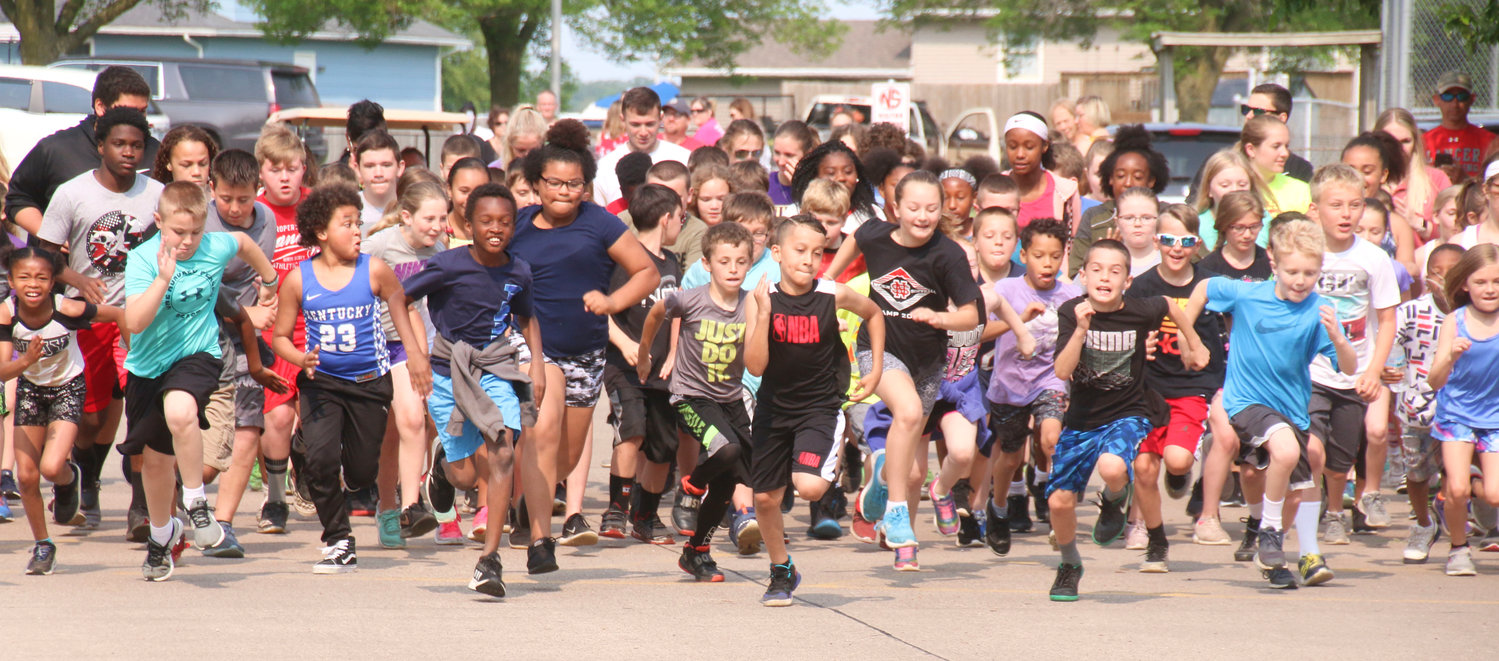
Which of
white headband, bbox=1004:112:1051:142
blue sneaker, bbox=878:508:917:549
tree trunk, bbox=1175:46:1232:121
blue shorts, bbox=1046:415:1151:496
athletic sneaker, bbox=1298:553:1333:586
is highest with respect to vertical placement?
tree trunk, bbox=1175:46:1232:121

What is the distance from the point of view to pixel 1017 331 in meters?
7.41

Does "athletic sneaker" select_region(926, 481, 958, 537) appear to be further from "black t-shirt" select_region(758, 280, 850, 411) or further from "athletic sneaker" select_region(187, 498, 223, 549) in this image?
"athletic sneaker" select_region(187, 498, 223, 549)

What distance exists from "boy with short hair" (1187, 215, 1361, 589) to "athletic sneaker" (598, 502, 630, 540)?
3029 millimetres

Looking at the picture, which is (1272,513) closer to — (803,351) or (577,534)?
(803,351)

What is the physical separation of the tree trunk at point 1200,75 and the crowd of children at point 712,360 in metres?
25.2

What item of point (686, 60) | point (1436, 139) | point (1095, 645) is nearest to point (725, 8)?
point (686, 60)

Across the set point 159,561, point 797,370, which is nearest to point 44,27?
point 159,561

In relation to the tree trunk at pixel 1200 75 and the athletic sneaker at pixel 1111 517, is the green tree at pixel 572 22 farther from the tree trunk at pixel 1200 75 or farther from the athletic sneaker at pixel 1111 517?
the athletic sneaker at pixel 1111 517

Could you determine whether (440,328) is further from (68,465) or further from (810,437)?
(68,465)

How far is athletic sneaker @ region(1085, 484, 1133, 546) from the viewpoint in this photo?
279 inches

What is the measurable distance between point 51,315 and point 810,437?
11.2 ft

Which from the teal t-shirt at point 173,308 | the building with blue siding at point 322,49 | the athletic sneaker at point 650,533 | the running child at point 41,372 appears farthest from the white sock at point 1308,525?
the building with blue siding at point 322,49

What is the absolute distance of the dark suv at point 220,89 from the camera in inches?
967

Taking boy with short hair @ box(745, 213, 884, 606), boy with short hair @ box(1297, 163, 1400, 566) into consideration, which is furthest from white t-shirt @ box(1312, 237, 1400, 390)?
boy with short hair @ box(745, 213, 884, 606)
